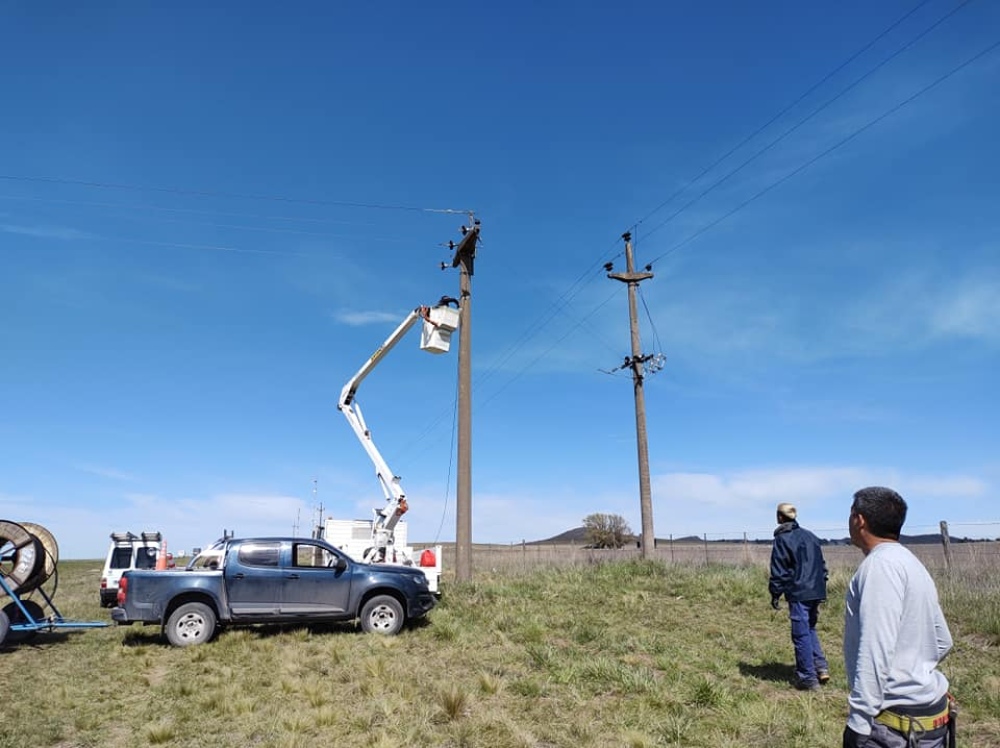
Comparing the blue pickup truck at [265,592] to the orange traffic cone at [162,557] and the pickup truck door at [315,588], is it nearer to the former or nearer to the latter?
the pickup truck door at [315,588]

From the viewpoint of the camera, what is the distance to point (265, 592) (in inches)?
471

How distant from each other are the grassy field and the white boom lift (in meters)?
2.56

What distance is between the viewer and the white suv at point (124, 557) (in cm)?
1844

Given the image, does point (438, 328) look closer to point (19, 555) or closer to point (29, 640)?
point (19, 555)

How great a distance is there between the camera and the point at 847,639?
297 centimetres

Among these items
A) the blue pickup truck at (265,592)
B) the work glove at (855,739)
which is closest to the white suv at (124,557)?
the blue pickup truck at (265,592)

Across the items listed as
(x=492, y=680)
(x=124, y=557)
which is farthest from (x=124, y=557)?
(x=492, y=680)

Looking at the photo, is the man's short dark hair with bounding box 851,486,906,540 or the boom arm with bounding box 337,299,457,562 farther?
the boom arm with bounding box 337,299,457,562

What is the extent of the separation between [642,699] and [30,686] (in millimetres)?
7935

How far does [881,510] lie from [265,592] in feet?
36.2

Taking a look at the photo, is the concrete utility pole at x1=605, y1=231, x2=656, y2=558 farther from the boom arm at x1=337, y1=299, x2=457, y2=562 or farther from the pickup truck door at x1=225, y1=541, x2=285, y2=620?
the pickup truck door at x1=225, y1=541, x2=285, y2=620

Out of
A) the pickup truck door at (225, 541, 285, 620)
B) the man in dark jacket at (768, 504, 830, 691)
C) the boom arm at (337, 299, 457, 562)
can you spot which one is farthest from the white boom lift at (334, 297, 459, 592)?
the man in dark jacket at (768, 504, 830, 691)

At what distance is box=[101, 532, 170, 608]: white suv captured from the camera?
18.4 m

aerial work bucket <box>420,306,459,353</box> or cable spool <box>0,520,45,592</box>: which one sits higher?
aerial work bucket <box>420,306,459,353</box>
